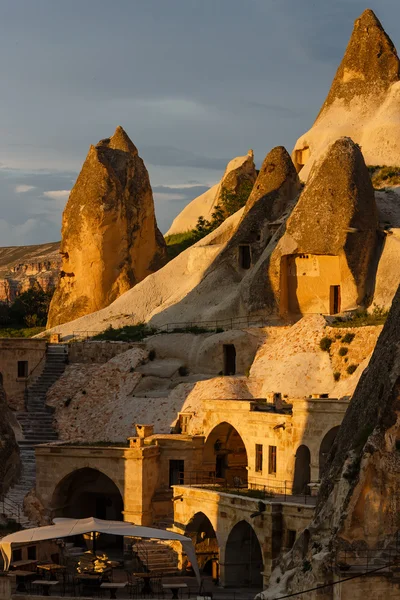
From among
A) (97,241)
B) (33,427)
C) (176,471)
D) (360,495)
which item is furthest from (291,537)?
(97,241)

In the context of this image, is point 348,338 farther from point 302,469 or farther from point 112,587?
point 112,587

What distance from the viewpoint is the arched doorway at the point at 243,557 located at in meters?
56.8

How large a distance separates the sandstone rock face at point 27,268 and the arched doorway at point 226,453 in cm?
5173

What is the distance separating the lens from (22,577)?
54.9 metres

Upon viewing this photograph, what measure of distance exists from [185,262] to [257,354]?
18.3m

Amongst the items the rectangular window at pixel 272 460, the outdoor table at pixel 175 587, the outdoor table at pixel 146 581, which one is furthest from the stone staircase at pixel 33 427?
the rectangular window at pixel 272 460

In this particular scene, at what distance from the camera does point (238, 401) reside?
210 ft

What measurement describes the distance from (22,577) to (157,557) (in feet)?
17.3

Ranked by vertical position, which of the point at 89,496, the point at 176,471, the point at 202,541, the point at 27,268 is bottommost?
the point at 202,541

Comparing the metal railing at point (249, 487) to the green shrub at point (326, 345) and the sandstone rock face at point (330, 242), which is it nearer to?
the green shrub at point (326, 345)

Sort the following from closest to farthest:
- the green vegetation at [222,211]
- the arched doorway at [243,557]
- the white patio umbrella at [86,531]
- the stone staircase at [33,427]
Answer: the white patio umbrella at [86,531], the arched doorway at [243,557], the stone staircase at [33,427], the green vegetation at [222,211]

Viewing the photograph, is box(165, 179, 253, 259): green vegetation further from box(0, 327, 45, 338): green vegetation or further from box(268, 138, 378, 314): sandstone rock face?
box(268, 138, 378, 314): sandstone rock face

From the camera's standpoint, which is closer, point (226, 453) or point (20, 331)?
point (226, 453)

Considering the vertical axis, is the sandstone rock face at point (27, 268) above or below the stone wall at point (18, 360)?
above
